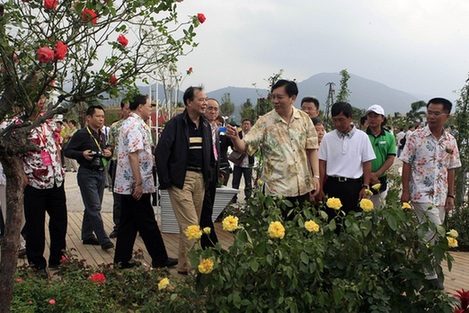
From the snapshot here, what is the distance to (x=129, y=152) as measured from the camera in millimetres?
5066

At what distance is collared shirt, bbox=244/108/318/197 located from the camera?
4.53 meters

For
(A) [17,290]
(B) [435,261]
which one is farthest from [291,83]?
(A) [17,290]

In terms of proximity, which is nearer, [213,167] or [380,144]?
[213,167]

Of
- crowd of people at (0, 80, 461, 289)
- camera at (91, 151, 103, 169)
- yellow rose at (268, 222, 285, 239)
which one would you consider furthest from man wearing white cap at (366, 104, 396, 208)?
camera at (91, 151, 103, 169)

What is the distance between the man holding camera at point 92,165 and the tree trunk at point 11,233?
119 inches

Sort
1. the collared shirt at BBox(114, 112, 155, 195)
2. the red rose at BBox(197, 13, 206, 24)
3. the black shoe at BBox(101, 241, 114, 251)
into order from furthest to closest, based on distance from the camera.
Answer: the black shoe at BBox(101, 241, 114, 251), the collared shirt at BBox(114, 112, 155, 195), the red rose at BBox(197, 13, 206, 24)

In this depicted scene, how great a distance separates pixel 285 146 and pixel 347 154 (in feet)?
2.24

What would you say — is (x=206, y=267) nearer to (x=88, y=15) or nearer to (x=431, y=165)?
(x=88, y=15)

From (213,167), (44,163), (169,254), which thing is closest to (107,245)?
(169,254)

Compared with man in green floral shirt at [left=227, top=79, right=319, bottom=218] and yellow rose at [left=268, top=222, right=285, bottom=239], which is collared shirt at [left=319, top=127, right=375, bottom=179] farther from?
yellow rose at [left=268, top=222, right=285, bottom=239]

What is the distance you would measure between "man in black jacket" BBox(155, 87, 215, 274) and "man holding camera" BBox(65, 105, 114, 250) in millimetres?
1569

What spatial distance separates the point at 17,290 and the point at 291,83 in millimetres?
2854

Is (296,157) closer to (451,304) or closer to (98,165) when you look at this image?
(451,304)

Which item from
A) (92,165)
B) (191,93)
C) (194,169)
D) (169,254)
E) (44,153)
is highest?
(191,93)
